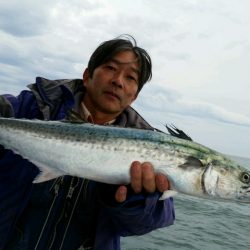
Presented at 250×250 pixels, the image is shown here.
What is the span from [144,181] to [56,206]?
878 mm

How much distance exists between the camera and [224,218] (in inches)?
738

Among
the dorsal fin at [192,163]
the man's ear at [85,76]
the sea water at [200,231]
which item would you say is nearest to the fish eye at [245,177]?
the dorsal fin at [192,163]

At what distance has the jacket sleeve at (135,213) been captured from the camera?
Result: 386cm

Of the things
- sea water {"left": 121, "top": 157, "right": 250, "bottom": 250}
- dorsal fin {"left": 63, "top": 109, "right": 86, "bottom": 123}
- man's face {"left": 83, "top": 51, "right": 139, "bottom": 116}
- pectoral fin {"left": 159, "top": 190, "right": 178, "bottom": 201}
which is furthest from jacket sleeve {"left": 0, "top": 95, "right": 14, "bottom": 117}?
sea water {"left": 121, "top": 157, "right": 250, "bottom": 250}

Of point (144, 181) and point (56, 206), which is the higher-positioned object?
point (144, 181)

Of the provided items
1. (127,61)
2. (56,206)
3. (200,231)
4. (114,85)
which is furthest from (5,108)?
(200,231)

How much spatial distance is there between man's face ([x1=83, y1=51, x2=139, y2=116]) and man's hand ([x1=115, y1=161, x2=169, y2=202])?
866 mm

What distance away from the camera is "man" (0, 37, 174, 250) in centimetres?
387

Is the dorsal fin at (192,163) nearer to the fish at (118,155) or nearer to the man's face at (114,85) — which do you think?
the fish at (118,155)

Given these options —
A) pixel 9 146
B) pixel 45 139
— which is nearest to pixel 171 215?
pixel 45 139

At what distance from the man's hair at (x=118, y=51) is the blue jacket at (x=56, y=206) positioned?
2.31ft

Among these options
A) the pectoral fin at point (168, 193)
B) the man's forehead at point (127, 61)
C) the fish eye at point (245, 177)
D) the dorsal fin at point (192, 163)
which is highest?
the man's forehead at point (127, 61)

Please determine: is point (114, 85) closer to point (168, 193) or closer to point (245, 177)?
point (168, 193)

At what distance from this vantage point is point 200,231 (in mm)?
14984
